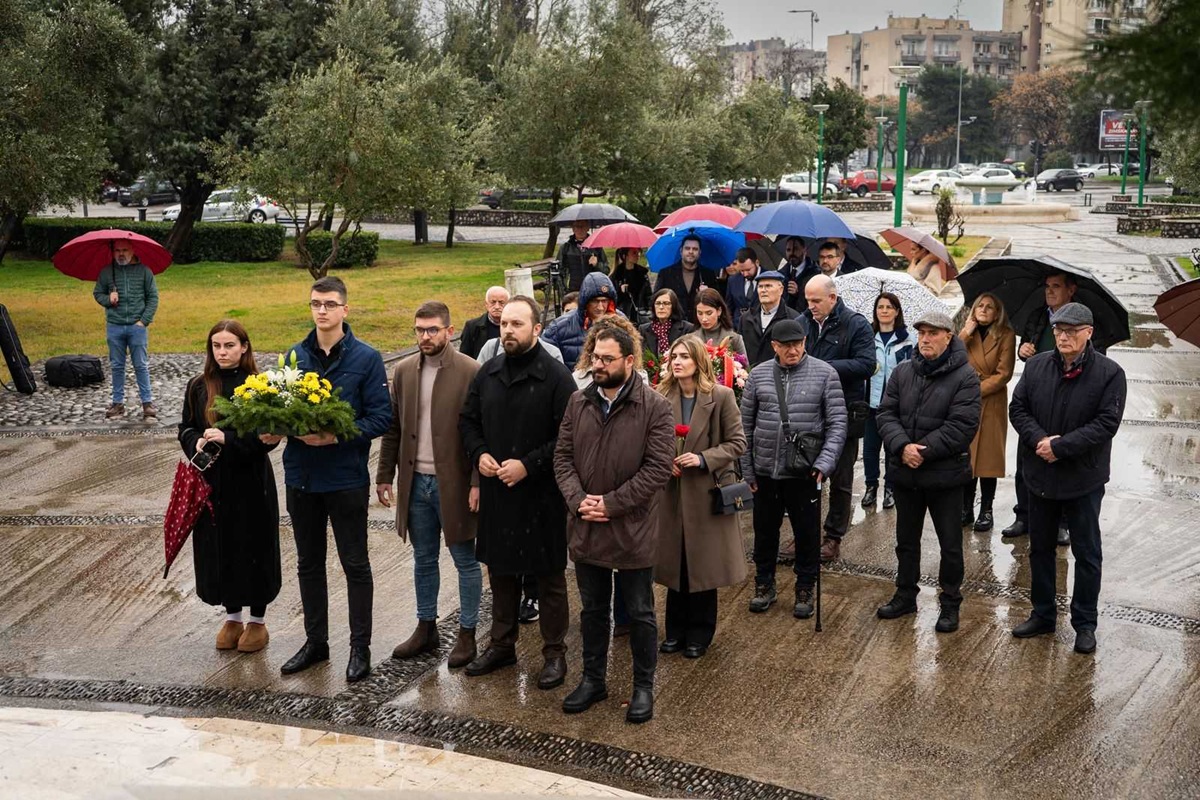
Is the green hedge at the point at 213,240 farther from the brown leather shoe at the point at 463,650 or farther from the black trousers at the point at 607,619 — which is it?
the black trousers at the point at 607,619

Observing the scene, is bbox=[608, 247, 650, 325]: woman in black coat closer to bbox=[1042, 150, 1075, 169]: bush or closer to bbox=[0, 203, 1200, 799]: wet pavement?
bbox=[0, 203, 1200, 799]: wet pavement

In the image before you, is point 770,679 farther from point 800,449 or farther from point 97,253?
point 97,253

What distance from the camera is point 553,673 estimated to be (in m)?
6.27

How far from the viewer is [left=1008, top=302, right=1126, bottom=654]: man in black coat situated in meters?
6.67

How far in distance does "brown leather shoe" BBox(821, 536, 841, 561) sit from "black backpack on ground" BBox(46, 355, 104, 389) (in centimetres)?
994

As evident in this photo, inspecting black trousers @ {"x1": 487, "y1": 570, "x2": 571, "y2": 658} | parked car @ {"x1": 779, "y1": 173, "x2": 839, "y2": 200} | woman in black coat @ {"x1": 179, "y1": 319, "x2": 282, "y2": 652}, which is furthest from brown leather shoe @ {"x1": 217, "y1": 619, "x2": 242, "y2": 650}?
parked car @ {"x1": 779, "y1": 173, "x2": 839, "y2": 200}

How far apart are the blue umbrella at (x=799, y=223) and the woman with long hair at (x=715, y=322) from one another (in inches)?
106

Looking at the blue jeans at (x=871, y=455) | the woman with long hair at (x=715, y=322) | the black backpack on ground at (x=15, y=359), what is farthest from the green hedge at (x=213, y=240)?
the woman with long hair at (x=715, y=322)

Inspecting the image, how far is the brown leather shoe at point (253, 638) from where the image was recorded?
22.3 ft

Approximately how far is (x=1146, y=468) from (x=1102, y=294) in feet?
9.59

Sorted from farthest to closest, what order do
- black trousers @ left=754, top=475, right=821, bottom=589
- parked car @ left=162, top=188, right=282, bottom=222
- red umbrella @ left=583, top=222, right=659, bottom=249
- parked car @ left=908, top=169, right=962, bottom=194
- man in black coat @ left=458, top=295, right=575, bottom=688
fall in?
parked car @ left=908, top=169, right=962, bottom=194 → parked car @ left=162, top=188, right=282, bottom=222 → red umbrella @ left=583, top=222, right=659, bottom=249 → black trousers @ left=754, top=475, right=821, bottom=589 → man in black coat @ left=458, top=295, right=575, bottom=688

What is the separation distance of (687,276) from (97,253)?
6096mm

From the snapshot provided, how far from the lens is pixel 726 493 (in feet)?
21.0

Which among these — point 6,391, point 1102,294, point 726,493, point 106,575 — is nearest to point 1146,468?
point 1102,294
